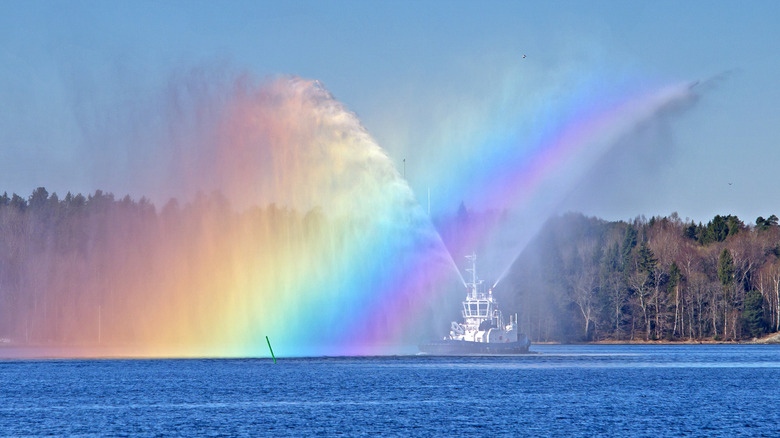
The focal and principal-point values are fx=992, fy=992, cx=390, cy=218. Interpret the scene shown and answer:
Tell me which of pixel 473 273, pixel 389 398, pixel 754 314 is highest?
pixel 473 273

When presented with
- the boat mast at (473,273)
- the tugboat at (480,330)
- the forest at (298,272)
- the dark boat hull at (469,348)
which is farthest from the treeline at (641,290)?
the boat mast at (473,273)

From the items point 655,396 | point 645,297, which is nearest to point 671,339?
Answer: point 645,297

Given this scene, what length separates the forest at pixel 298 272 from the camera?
353 ft

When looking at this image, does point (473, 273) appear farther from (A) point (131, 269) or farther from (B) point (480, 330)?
(A) point (131, 269)

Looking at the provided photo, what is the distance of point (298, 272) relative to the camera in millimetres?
106688

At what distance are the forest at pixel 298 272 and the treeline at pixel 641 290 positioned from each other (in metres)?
0.23

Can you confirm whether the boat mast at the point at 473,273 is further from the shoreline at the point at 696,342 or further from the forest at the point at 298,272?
the shoreline at the point at 696,342

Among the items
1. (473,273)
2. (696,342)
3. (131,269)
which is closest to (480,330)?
(473,273)

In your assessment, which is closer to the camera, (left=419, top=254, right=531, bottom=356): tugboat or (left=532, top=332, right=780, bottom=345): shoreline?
(left=419, top=254, right=531, bottom=356): tugboat

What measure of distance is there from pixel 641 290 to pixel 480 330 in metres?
69.5

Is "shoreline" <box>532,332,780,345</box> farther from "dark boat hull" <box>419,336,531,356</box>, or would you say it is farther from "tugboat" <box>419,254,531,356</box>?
"tugboat" <box>419,254,531,356</box>

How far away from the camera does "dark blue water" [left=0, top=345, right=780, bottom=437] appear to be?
180 feet

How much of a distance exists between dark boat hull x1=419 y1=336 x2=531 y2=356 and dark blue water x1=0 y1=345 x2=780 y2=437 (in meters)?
2.02

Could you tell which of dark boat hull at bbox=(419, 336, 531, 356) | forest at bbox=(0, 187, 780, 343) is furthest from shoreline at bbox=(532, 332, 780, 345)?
dark boat hull at bbox=(419, 336, 531, 356)
